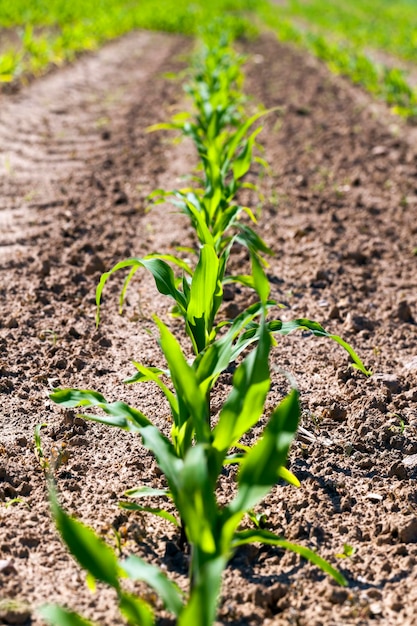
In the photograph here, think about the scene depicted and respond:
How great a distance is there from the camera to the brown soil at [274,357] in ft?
6.05

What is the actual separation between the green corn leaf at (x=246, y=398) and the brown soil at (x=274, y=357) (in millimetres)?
438

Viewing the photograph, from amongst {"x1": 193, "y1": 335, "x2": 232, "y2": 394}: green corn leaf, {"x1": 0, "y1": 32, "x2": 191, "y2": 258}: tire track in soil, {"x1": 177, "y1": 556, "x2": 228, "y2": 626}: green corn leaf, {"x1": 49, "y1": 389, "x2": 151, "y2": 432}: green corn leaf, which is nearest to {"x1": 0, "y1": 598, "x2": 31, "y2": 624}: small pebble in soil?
{"x1": 49, "y1": 389, "x2": 151, "y2": 432}: green corn leaf

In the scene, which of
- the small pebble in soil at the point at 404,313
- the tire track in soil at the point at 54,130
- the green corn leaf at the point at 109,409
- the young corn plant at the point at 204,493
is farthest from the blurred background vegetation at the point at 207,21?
the young corn plant at the point at 204,493

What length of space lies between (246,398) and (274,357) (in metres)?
1.42

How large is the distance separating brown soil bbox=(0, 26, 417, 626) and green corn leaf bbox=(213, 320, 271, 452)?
44 cm

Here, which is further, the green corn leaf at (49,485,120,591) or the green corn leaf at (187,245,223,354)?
the green corn leaf at (187,245,223,354)

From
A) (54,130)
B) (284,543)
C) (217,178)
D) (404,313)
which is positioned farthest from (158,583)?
(54,130)

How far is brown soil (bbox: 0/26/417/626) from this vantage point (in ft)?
6.05

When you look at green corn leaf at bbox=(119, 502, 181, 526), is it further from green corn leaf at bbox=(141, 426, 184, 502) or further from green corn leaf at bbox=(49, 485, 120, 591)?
green corn leaf at bbox=(49, 485, 120, 591)

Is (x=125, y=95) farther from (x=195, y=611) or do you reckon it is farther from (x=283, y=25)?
(x=283, y=25)

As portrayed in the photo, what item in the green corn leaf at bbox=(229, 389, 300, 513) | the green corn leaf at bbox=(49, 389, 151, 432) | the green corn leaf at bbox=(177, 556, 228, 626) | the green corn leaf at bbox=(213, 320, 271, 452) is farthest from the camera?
the green corn leaf at bbox=(49, 389, 151, 432)

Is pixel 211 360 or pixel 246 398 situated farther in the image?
pixel 211 360

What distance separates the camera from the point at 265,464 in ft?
4.75

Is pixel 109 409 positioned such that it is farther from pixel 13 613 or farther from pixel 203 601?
pixel 203 601
